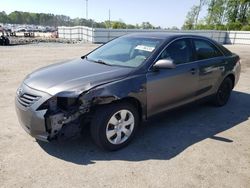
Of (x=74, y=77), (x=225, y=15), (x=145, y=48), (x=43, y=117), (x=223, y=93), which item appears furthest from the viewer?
(x=225, y=15)

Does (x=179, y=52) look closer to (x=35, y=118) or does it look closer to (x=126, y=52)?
(x=126, y=52)

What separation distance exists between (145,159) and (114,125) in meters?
0.62

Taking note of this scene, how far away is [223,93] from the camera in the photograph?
589cm

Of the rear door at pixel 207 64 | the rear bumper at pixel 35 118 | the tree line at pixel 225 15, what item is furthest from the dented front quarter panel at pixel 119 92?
the tree line at pixel 225 15

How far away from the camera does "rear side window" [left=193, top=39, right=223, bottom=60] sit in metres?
4.98

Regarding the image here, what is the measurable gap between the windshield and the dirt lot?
121 cm

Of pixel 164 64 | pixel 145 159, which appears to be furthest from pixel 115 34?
pixel 145 159

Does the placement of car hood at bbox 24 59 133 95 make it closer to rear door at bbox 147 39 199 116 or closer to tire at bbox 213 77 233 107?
rear door at bbox 147 39 199 116

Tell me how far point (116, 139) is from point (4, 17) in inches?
6468

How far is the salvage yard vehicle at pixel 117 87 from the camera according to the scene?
3354 mm

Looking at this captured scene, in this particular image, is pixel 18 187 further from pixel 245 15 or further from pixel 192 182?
pixel 245 15

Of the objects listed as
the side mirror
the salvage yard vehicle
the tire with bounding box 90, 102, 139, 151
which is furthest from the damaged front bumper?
the side mirror

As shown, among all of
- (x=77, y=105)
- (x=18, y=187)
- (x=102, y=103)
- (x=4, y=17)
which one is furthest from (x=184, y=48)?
(x=4, y=17)

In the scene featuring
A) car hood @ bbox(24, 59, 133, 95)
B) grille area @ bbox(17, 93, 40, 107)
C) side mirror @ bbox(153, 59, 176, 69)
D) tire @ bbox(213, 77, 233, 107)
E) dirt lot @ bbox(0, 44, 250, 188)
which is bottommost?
dirt lot @ bbox(0, 44, 250, 188)
